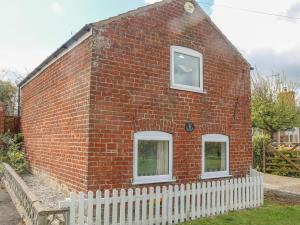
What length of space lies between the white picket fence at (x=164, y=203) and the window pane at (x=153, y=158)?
59 centimetres

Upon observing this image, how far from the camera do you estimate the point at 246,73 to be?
12109 mm

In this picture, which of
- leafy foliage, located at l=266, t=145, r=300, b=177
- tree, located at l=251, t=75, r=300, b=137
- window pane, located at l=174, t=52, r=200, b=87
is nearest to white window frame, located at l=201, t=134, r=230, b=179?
window pane, located at l=174, t=52, r=200, b=87

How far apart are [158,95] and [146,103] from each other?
1.72ft

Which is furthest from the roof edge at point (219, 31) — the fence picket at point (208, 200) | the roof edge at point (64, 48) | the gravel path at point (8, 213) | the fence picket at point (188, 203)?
the gravel path at point (8, 213)

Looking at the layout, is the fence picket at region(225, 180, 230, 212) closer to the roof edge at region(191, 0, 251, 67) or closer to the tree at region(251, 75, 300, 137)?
the roof edge at region(191, 0, 251, 67)

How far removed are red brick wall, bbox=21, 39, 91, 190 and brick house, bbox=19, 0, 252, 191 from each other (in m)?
0.03

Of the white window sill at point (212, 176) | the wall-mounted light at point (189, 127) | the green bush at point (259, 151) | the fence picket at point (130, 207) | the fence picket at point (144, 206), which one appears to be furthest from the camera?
the green bush at point (259, 151)

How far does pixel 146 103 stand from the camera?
8.94 meters

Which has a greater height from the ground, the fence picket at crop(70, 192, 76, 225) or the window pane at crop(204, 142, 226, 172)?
the window pane at crop(204, 142, 226, 172)

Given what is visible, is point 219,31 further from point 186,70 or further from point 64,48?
point 64,48

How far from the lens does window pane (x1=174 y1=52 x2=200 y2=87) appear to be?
9.96m

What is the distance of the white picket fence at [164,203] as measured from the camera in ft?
22.2

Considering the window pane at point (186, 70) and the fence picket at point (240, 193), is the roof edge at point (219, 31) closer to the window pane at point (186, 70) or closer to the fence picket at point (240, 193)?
the window pane at point (186, 70)

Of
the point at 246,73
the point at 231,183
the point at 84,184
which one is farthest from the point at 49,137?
the point at 246,73
